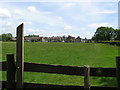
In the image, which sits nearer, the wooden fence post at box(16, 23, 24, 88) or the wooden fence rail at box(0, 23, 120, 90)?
the wooden fence rail at box(0, 23, 120, 90)

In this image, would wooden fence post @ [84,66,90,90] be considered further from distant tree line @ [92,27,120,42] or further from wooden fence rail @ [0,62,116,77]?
distant tree line @ [92,27,120,42]

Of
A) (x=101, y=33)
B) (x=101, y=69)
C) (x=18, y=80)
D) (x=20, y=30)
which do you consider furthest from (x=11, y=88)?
(x=101, y=33)

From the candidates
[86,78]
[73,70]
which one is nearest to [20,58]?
[73,70]

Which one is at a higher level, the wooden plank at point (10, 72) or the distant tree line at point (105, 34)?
the distant tree line at point (105, 34)

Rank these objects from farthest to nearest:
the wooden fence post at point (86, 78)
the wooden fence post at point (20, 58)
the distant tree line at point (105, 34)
A: the distant tree line at point (105, 34), the wooden fence post at point (20, 58), the wooden fence post at point (86, 78)

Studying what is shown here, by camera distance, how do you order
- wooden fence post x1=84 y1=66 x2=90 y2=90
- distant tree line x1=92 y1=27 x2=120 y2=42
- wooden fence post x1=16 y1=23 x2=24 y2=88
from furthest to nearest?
distant tree line x1=92 y1=27 x2=120 y2=42 < wooden fence post x1=16 y1=23 x2=24 y2=88 < wooden fence post x1=84 y1=66 x2=90 y2=90

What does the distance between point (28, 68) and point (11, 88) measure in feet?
2.07

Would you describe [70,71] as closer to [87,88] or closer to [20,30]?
[87,88]

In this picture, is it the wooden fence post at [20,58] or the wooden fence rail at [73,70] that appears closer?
the wooden fence rail at [73,70]

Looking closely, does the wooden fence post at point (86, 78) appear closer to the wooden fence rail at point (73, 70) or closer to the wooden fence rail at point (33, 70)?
the wooden fence rail at point (33, 70)

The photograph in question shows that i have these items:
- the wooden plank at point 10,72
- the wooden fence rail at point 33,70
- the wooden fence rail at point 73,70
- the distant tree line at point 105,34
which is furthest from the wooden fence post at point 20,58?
the distant tree line at point 105,34

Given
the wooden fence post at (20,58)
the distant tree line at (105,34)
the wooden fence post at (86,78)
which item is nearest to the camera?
the wooden fence post at (86,78)

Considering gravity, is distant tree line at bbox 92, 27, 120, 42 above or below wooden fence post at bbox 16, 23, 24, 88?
above

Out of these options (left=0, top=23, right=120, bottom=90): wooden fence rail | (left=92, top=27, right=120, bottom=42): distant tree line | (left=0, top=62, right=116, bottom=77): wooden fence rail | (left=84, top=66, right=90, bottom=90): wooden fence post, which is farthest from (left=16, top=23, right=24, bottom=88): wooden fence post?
(left=92, top=27, right=120, bottom=42): distant tree line
